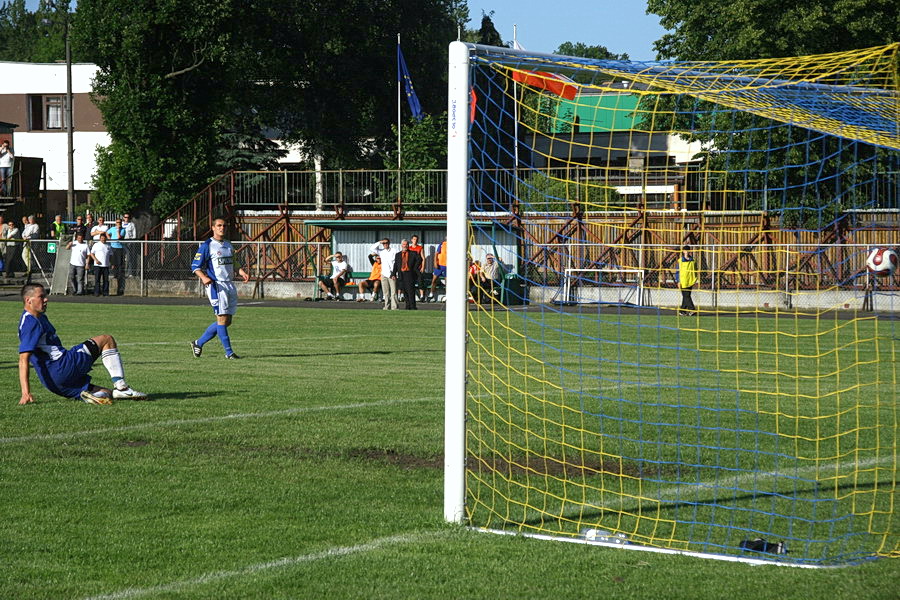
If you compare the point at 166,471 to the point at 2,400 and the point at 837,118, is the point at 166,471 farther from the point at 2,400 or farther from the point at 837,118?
the point at 837,118

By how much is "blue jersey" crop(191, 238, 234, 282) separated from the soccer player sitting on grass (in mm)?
4698

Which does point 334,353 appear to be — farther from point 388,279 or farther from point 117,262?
point 117,262

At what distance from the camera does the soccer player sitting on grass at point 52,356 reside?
10.4m

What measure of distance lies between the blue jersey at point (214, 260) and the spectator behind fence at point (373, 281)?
17.7m

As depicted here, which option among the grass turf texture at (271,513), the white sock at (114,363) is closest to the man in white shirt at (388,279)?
the grass turf texture at (271,513)

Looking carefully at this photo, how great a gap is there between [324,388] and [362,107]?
1662 inches

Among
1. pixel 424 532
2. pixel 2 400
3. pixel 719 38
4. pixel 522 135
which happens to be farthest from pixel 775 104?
pixel 719 38

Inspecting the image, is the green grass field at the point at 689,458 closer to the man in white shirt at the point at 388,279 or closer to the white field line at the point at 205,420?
the white field line at the point at 205,420

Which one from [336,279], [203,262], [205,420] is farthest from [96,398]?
[336,279]

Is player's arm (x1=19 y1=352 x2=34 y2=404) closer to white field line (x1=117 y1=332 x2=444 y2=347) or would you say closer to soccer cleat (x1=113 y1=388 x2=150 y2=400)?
soccer cleat (x1=113 y1=388 x2=150 y2=400)

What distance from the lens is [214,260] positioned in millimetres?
15609

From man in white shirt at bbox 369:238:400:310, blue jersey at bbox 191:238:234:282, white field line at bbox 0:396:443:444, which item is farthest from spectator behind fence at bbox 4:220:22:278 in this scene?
white field line at bbox 0:396:443:444

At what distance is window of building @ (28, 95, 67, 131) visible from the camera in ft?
199

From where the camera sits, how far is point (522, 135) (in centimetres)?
938
